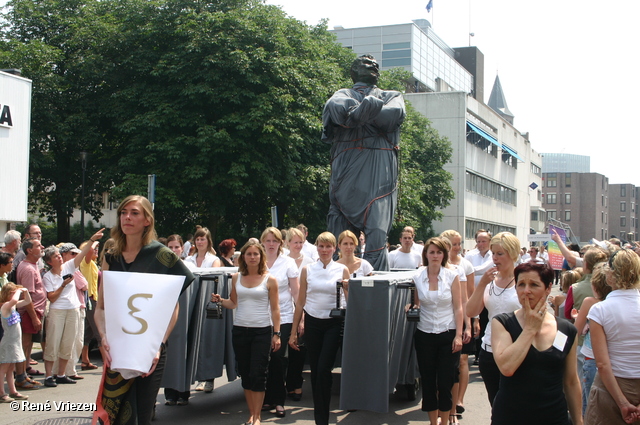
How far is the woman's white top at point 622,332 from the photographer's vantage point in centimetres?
438

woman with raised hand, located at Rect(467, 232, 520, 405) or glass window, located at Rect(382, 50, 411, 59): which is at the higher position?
glass window, located at Rect(382, 50, 411, 59)

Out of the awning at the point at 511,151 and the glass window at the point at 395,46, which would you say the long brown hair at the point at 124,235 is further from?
the glass window at the point at 395,46

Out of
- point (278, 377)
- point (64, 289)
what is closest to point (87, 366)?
point (64, 289)

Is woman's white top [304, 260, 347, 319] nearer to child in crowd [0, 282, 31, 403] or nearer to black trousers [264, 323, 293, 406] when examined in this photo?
black trousers [264, 323, 293, 406]

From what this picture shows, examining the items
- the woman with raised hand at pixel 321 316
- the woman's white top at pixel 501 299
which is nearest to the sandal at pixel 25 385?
the woman with raised hand at pixel 321 316

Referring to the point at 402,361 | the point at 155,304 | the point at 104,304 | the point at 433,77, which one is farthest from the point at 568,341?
the point at 433,77

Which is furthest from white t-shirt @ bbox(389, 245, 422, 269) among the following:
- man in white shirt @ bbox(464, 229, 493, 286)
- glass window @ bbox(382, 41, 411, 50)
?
glass window @ bbox(382, 41, 411, 50)

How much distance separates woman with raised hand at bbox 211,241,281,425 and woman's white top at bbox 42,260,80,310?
3.59 meters

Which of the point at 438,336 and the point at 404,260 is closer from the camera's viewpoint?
the point at 438,336

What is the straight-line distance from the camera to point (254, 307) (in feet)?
21.1

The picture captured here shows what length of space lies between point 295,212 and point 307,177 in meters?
1.57

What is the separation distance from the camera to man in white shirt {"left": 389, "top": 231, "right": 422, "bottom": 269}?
10.0m

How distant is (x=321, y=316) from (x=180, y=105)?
19.1 metres

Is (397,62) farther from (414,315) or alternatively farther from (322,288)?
(414,315)
